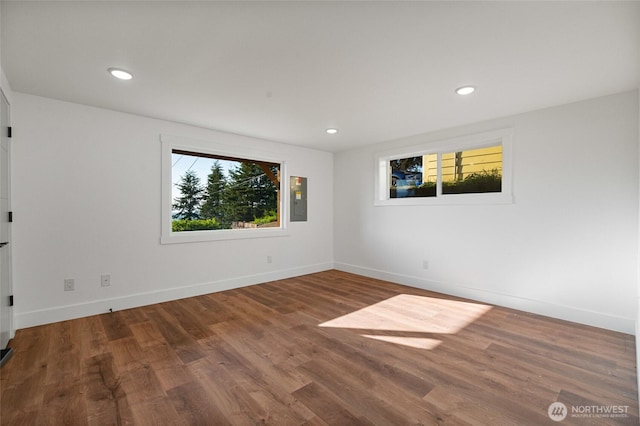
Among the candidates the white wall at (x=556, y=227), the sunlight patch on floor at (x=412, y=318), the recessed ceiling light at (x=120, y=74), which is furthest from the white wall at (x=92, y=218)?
the white wall at (x=556, y=227)

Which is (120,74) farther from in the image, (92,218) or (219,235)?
(219,235)

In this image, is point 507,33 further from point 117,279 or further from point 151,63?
point 117,279

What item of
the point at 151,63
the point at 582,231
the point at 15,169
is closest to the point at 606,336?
the point at 582,231

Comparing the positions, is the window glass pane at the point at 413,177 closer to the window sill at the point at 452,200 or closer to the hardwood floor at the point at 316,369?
the window sill at the point at 452,200

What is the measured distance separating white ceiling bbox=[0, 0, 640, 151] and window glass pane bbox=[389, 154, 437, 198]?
3.92 ft

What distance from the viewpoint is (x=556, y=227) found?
322 centimetres

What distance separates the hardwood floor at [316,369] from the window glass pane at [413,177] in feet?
6.34

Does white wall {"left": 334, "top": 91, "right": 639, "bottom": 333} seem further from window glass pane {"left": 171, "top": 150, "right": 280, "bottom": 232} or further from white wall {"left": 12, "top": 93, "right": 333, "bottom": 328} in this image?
white wall {"left": 12, "top": 93, "right": 333, "bottom": 328}

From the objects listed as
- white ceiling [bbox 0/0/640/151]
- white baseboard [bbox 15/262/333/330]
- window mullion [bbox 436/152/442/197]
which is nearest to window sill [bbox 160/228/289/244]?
white baseboard [bbox 15/262/333/330]

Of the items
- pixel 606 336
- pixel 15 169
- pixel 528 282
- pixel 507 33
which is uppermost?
pixel 507 33

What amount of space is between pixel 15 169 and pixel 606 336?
19.6 ft

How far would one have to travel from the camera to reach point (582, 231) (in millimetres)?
3066

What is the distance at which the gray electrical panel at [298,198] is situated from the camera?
522cm

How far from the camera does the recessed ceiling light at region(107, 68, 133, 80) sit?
2.40 meters
